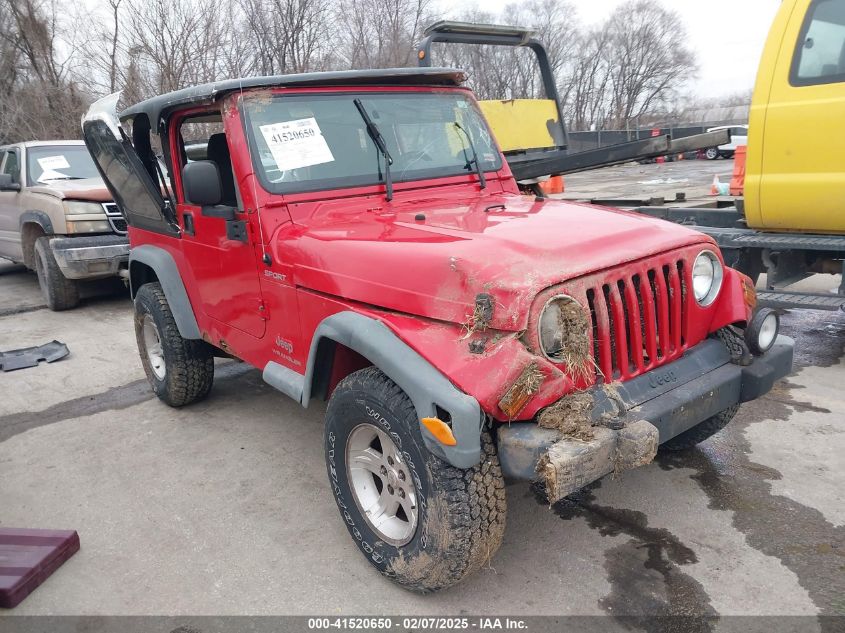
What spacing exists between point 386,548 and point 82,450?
8.21 feet

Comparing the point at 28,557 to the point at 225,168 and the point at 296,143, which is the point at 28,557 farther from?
the point at 296,143

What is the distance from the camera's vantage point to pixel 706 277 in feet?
9.78

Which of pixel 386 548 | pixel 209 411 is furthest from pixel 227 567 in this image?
pixel 209 411

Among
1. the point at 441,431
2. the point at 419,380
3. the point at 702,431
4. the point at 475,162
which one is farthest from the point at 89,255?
the point at 702,431

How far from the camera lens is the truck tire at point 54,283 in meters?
7.73

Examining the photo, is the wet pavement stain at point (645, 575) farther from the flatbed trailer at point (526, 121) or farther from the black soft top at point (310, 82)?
the flatbed trailer at point (526, 121)

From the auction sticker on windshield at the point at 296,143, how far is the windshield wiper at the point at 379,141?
0.86 feet

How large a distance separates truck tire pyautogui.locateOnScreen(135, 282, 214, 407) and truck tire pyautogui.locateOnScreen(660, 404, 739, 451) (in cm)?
303

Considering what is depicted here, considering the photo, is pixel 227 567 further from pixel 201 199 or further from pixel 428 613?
pixel 201 199

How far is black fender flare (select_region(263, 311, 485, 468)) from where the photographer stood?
7.23 feet

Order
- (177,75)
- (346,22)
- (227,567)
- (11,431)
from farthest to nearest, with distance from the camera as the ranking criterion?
(346,22)
(177,75)
(11,431)
(227,567)

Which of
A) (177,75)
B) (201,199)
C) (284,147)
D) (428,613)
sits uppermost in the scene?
(177,75)

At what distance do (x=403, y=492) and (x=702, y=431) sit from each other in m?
1.79

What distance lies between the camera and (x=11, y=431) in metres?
4.57
